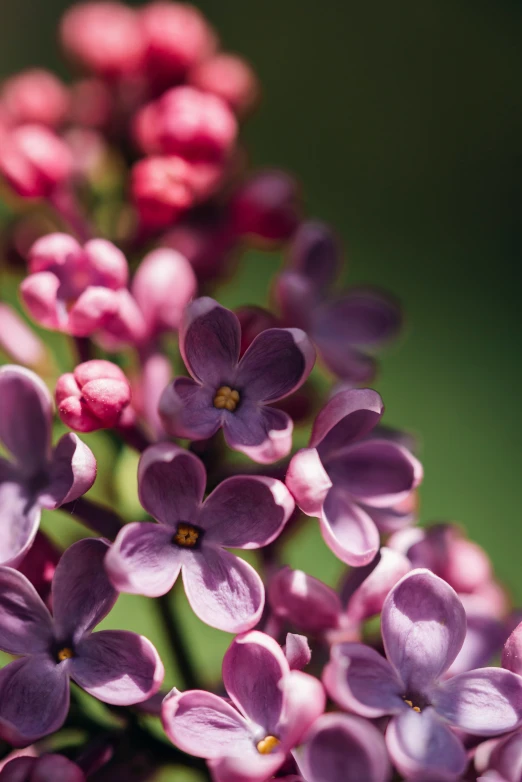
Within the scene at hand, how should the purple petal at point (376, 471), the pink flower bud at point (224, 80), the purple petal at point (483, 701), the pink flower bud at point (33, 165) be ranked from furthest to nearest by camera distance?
the pink flower bud at point (224, 80) → the pink flower bud at point (33, 165) → the purple petal at point (376, 471) → the purple petal at point (483, 701)

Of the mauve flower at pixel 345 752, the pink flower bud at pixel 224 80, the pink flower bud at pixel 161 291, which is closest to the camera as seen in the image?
the mauve flower at pixel 345 752

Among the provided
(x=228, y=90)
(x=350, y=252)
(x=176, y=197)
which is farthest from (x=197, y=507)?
(x=350, y=252)

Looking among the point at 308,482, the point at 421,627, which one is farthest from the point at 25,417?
the point at 421,627

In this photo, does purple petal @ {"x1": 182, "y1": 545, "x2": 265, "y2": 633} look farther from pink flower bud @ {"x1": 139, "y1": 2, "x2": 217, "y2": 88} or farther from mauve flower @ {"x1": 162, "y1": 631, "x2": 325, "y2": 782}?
pink flower bud @ {"x1": 139, "y1": 2, "x2": 217, "y2": 88}

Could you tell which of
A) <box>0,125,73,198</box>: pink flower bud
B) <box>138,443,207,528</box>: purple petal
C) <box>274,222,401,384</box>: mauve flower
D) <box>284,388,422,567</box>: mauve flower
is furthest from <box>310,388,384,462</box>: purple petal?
<box>0,125,73,198</box>: pink flower bud

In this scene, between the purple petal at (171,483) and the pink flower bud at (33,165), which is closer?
the purple petal at (171,483)

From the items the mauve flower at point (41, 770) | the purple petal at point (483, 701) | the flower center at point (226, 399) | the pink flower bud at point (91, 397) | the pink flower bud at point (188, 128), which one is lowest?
the mauve flower at point (41, 770)

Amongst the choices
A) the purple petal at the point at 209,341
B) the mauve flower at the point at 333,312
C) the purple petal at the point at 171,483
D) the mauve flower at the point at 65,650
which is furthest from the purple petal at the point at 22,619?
the mauve flower at the point at 333,312

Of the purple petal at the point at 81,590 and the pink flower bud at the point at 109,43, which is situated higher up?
the pink flower bud at the point at 109,43

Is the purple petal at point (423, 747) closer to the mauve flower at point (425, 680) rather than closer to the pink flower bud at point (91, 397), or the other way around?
the mauve flower at point (425, 680)
